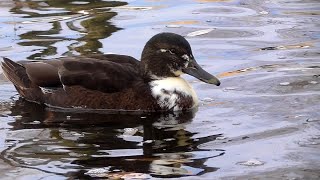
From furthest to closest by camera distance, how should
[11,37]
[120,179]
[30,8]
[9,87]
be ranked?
[30,8]
[11,37]
[9,87]
[120,179]

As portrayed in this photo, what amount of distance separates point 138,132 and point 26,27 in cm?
520

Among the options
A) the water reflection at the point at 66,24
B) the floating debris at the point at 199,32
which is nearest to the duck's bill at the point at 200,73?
the water reflection at the point at 66,24

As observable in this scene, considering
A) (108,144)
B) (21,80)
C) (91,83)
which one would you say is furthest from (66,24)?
(108,144)

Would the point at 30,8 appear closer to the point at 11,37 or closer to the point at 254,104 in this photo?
the point at 11,37

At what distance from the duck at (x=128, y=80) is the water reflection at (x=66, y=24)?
1721 millimetres

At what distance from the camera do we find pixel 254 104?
956cm

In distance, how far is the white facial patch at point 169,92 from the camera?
9.78 m

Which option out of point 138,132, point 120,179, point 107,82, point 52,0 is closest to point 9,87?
point 107,82

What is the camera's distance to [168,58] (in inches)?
391

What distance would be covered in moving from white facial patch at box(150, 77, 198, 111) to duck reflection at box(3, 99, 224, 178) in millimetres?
121

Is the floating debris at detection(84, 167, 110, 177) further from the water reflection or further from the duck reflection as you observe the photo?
the water reflection

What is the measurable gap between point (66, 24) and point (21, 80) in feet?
11.9

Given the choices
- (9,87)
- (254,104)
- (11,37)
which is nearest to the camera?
(254,104)

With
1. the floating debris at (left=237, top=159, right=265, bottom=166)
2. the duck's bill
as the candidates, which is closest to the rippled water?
the floating debris at (left=237, top=159, right=265, bottom=166)
